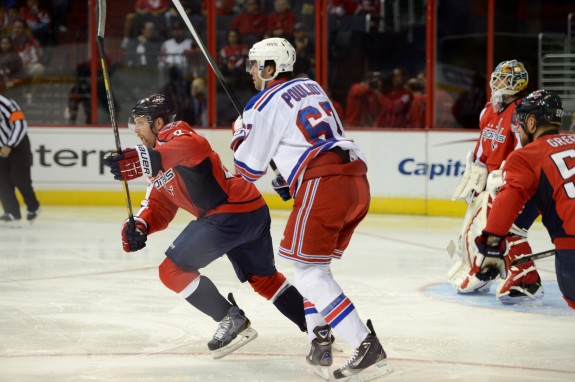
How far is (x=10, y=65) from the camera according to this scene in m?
11.4

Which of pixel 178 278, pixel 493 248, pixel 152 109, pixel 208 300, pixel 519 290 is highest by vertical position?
pixel 152 109

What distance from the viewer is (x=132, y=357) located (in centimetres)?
450

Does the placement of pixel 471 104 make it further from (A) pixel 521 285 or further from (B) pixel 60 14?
(A) pixel 521 285

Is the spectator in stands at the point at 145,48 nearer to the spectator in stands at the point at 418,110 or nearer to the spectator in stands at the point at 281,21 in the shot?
the spectator in stands at the point at 281,21

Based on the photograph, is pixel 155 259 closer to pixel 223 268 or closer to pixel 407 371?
pixel 223 268

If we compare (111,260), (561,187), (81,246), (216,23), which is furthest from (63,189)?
(561,187)

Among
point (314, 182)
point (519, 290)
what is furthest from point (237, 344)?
point (519, 290)

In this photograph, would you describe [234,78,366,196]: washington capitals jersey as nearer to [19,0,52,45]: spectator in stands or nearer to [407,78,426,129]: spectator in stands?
[407,78,426,129]: spectator in stands

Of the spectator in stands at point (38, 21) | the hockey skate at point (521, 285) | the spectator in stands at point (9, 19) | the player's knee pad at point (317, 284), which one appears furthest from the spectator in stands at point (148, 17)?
the player's knee pad at point (317, 284)

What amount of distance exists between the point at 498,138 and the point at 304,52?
5.03 m

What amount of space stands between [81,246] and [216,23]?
12.0 ft

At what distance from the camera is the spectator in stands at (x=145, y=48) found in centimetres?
1118

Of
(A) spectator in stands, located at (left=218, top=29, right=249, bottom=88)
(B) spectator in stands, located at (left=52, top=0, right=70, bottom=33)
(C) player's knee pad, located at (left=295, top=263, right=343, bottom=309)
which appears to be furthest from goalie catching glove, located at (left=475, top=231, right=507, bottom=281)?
(B) spectator in stands, located at (left=52, top=0, right=70, bottom=33)

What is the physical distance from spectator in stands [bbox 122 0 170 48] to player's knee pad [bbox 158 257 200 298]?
7.09m
